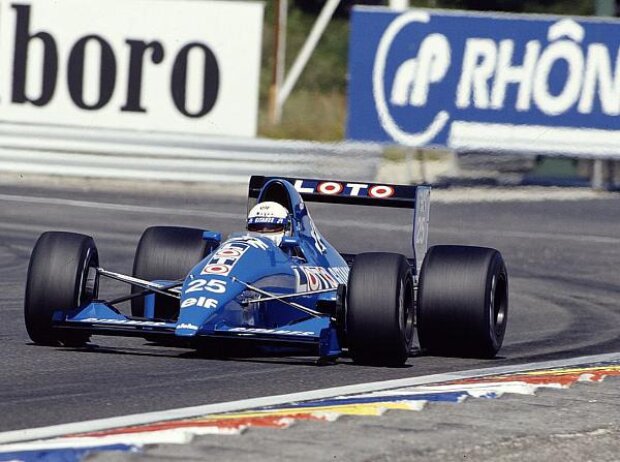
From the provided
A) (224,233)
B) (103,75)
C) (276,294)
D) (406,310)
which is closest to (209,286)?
(276,294)

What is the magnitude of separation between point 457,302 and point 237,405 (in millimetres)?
2230

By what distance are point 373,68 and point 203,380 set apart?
14.3 m

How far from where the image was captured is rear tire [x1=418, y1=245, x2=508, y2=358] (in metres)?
8.60

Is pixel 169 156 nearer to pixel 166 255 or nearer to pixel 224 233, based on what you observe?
pixel 224 233

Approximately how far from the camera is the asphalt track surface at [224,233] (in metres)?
7.18

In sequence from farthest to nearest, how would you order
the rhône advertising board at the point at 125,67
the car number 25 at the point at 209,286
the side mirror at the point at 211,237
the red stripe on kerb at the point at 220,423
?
the rhône advertising board at the point at 125,67, the side mirror at the point at 211,237, the car number 25 at the point at 209,286, the red stripe on kerb at the point at 220,423

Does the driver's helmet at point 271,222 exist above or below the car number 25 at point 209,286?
above

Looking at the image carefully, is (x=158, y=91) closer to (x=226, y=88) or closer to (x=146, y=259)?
(x=226, y=88)

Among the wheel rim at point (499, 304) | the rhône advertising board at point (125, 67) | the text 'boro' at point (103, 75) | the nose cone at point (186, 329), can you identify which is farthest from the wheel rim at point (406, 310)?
the text 'boro' at point (103, 75)

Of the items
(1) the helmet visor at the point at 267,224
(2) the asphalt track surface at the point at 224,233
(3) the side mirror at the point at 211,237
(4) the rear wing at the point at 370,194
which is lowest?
(2) the asphalt track surface at the point at 224,233

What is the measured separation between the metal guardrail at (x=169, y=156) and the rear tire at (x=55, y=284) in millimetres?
11795

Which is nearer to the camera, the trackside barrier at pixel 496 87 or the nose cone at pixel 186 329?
the nose cone at pixel 186 329

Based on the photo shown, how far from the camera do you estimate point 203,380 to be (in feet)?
24.8

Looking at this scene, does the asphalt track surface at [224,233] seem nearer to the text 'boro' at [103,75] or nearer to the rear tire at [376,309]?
the rear tire at [376,309]
